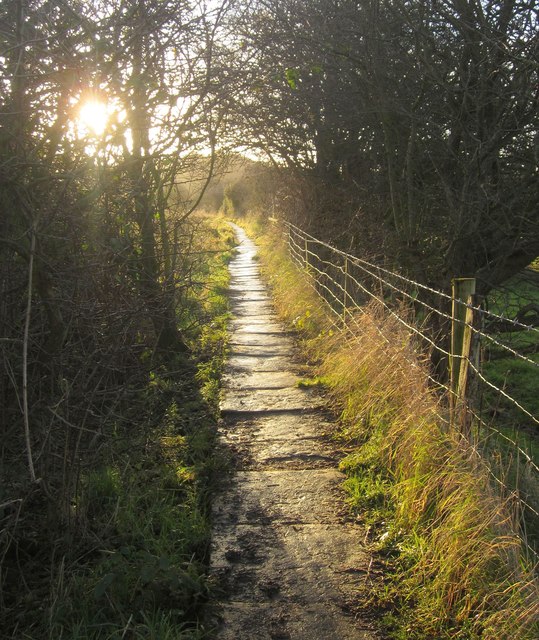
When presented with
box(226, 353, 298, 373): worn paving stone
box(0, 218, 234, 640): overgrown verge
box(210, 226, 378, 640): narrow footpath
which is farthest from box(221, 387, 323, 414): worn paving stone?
box(0, 218, 234, 640): overgrown verge

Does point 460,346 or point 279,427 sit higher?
point 460,346

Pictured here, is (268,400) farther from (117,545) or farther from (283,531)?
(117,545)

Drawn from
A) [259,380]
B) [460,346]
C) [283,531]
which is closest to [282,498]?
[283,531]

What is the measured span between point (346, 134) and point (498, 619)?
34.2 feet

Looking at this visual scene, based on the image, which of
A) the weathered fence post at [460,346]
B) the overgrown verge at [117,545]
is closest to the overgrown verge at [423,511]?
the weathered fence post at [460,346]

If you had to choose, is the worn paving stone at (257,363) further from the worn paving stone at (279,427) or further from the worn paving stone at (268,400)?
the worn paving stone at (279,427)

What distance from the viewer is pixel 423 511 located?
11.4ft

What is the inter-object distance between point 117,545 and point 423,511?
172 cm

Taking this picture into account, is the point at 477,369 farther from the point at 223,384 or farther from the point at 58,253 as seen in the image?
the point at 223,384

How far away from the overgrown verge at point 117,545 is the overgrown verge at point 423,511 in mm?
1000

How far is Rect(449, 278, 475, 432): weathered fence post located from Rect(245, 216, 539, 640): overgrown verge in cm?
13

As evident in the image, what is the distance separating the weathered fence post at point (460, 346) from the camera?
12.7ft

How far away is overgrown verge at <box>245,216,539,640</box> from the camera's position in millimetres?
2705

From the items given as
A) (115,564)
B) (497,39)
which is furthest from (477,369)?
(497,39)
